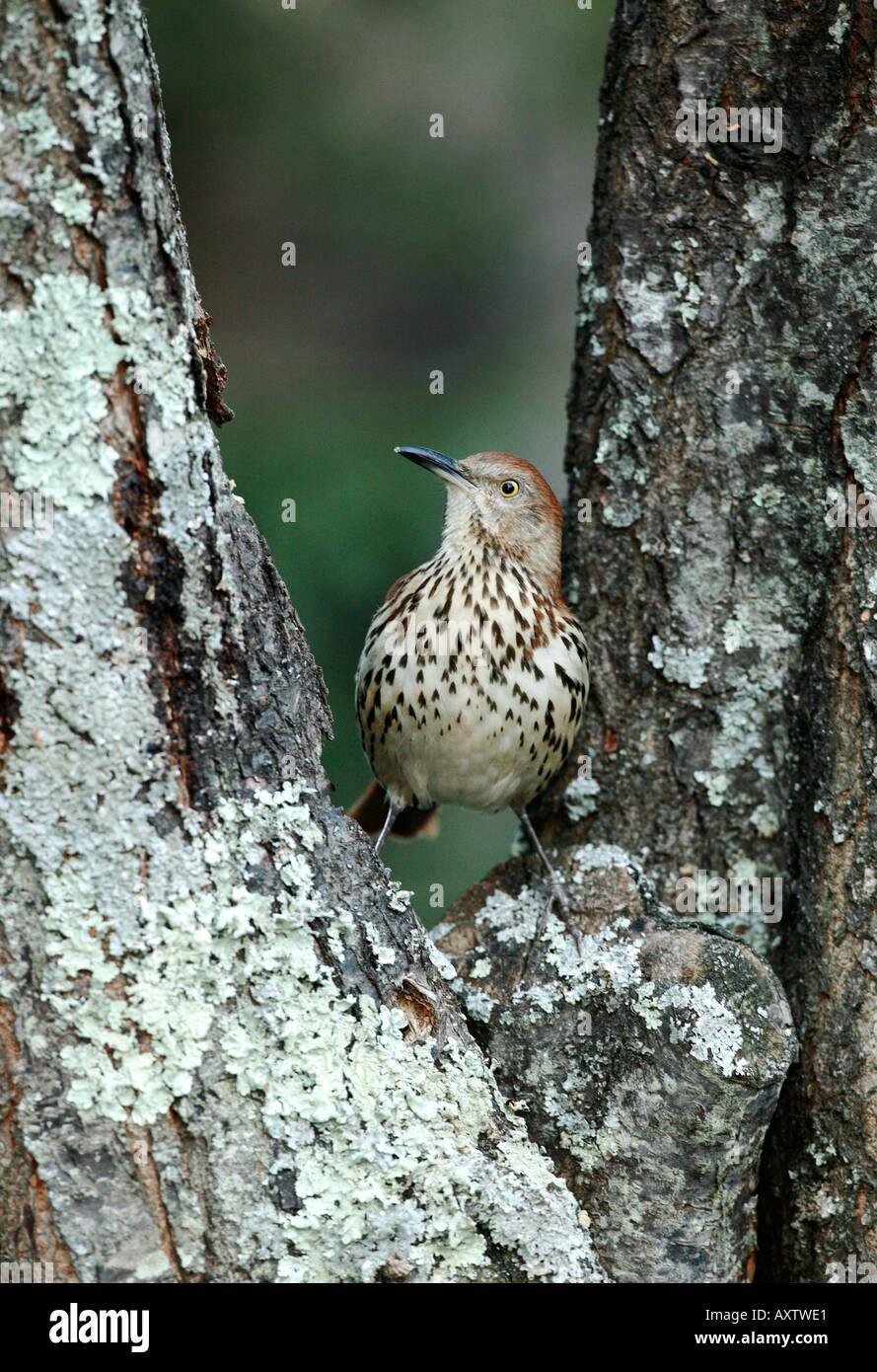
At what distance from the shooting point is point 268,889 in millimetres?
2240

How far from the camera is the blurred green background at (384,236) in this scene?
4.38 metres

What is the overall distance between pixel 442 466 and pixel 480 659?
0.65 metres

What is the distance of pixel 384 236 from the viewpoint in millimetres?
5086

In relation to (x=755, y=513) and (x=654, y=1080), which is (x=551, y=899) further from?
(x=755, y=513)

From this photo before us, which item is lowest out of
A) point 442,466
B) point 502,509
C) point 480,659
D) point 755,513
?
point 480,659

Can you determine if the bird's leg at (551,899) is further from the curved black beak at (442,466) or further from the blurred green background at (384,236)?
the blurred green background at (384,236)

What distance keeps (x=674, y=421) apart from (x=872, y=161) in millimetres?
698

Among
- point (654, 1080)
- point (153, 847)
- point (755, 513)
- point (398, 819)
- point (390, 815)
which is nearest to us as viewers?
point (153, 847)

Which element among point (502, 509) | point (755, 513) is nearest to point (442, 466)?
point (502, 509)

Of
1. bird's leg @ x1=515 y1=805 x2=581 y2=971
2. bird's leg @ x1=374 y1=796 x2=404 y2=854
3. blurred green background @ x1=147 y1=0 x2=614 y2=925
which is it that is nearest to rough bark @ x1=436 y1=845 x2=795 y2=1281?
bird's leg @ x1=515 y1=805 x2=581 y2=971

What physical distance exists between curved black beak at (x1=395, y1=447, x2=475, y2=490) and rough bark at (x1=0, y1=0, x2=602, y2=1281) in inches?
52.3

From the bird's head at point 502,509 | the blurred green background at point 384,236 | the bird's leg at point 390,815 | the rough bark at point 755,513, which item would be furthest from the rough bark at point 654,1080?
the blurred green background at point 384,236

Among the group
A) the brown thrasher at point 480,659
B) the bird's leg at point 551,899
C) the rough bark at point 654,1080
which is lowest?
the rough bark at point 654,1080

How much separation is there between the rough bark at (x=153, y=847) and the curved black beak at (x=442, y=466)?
52.3 inches
